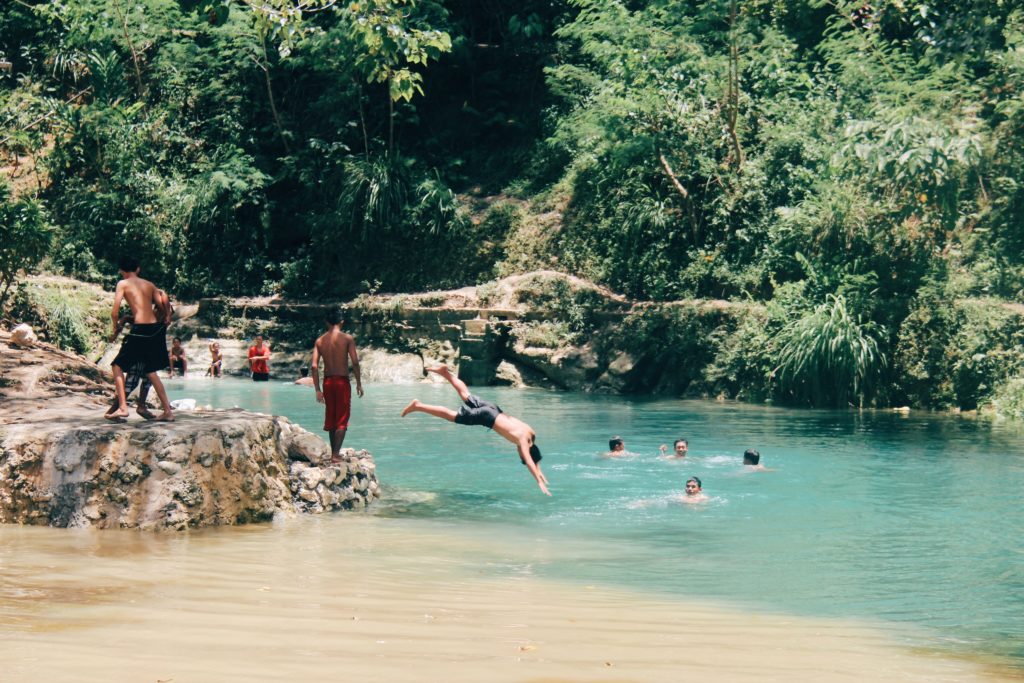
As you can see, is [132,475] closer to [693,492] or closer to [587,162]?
[693,492]

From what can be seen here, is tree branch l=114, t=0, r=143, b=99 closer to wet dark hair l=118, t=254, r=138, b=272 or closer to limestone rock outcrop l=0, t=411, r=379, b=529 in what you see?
wet dark hair l=118, t=254, r=138, b=272

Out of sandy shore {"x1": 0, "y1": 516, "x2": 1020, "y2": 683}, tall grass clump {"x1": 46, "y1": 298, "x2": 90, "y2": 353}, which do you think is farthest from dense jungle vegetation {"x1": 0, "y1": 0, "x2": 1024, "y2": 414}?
sandy shore {"x1": 0, "y1": 516, "x2": 1020, "y2": 683}

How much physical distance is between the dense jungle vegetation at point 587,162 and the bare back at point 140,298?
442 cm

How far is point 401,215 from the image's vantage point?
2747cm

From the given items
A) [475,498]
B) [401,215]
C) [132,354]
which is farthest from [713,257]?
[132,354]

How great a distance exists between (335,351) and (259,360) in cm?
1316

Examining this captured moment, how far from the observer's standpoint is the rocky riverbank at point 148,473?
943 cm

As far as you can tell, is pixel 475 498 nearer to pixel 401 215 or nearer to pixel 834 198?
pixel 834 198

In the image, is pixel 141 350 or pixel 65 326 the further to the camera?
pixel 65 326

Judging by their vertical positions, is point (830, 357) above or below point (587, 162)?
below

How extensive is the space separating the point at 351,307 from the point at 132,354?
52.1 feet

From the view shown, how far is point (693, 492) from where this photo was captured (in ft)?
38.7

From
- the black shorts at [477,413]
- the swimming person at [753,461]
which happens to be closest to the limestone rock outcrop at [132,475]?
the black shorts at [477,413]

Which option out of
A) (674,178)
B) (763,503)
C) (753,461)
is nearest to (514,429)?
(763,503)
